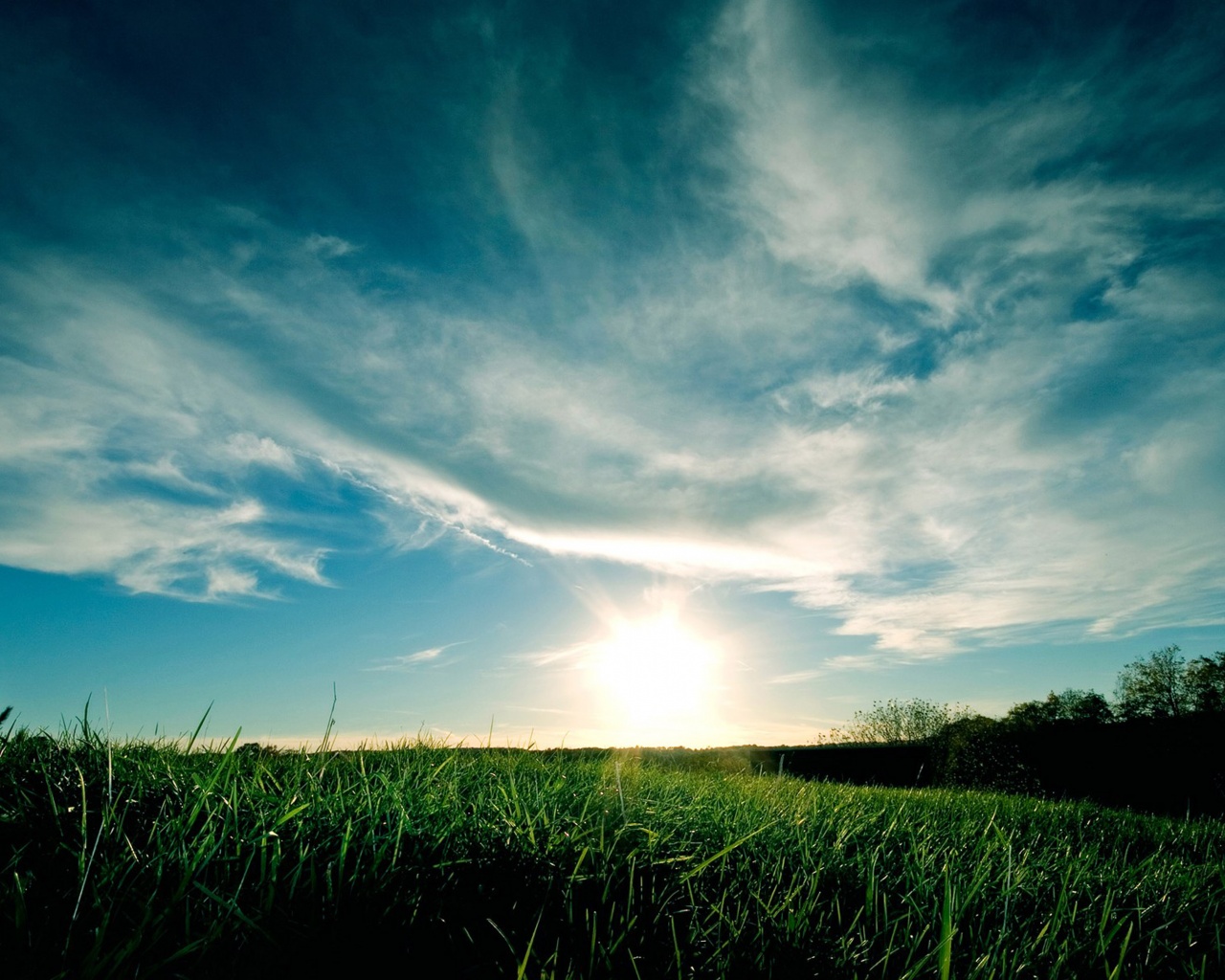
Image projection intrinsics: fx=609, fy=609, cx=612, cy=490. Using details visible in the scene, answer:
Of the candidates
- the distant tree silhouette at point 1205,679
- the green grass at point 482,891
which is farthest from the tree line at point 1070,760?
the distant tree silhouette at point 1205,679

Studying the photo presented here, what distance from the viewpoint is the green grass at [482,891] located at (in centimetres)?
130

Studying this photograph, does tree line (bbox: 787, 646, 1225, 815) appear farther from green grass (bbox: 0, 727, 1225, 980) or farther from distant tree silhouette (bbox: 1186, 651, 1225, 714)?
distant tree silhouette (bbox: 1186, 651, 1225, 714)

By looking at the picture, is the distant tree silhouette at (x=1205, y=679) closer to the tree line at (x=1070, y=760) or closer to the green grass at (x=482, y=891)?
the tree line at (x=1070, y=760)

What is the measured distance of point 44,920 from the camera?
126 centimetres

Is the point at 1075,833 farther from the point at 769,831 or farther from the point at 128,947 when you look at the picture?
the point at 128,947

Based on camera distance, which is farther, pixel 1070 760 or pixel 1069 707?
pixel 1069 707

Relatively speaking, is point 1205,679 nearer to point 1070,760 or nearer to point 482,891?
point 1070,760

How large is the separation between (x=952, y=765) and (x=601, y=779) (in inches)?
655

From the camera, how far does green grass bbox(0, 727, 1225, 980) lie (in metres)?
1.30

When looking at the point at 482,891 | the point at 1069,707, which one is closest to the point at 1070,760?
the point at 482,891

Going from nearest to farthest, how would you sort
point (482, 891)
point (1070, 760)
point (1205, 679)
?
1. point (482, 891)
2. point (1070, 760)
3. point (1205, 679)

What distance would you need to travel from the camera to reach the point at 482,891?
1784mm

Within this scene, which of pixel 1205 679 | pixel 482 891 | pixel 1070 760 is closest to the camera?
pixel 482 891

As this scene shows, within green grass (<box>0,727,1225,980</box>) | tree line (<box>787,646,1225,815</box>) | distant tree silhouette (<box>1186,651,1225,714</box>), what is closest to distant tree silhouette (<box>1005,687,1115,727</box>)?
distant tree silhouette (<box>1186,651,1225,714</box>)
